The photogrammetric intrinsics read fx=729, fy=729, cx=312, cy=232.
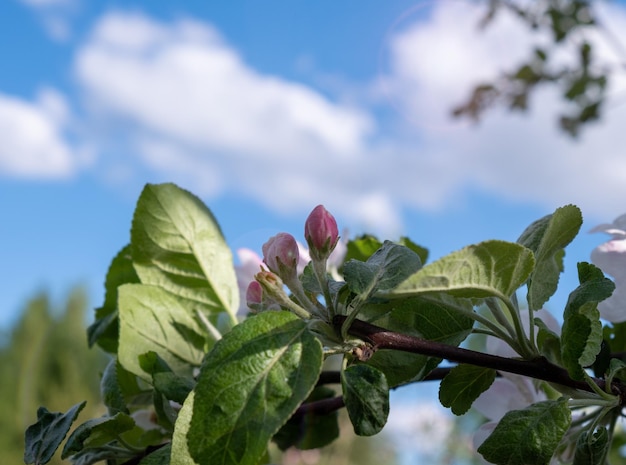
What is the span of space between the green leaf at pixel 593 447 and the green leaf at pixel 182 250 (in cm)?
25

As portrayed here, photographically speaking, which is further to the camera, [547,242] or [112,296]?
[112,296]

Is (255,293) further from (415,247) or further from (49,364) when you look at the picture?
(49,364)

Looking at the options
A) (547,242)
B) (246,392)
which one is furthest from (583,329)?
(246,392)

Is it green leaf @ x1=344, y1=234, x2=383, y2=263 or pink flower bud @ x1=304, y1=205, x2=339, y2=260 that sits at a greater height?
green leaf @ x1=344, y1=234, x2=383, y2=263

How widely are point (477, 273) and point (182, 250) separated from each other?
262 millimetres

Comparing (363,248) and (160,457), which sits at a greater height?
(363,248)

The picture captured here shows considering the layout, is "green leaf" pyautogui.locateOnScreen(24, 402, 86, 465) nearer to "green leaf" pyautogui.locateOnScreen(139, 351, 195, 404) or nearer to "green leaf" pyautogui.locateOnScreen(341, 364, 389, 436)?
"green leaf" pyautogui.locateOnScreen(139, 351, 195, 404)

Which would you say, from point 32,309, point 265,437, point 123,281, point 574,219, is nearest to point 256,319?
point 265,437

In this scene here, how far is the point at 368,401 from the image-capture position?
0.28m

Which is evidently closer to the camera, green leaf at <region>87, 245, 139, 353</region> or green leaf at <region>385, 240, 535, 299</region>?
green leaf at <region>385, 240, 535, 299</region>

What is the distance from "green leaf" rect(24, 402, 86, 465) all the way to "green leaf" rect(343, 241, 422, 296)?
0.16 metres

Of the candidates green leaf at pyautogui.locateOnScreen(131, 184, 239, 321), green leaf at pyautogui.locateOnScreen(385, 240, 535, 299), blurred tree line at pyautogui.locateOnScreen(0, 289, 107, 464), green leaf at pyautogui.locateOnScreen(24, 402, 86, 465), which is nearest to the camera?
green leaf at pyautogui.locateOnScreen(385, 240, 535, 299)

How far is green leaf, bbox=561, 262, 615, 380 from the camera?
0.30 m

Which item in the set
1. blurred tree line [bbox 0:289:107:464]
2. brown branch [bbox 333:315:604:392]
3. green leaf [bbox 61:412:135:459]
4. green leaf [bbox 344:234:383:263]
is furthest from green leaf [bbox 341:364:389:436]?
blurred tree line [bbox 0:289:107:464]
